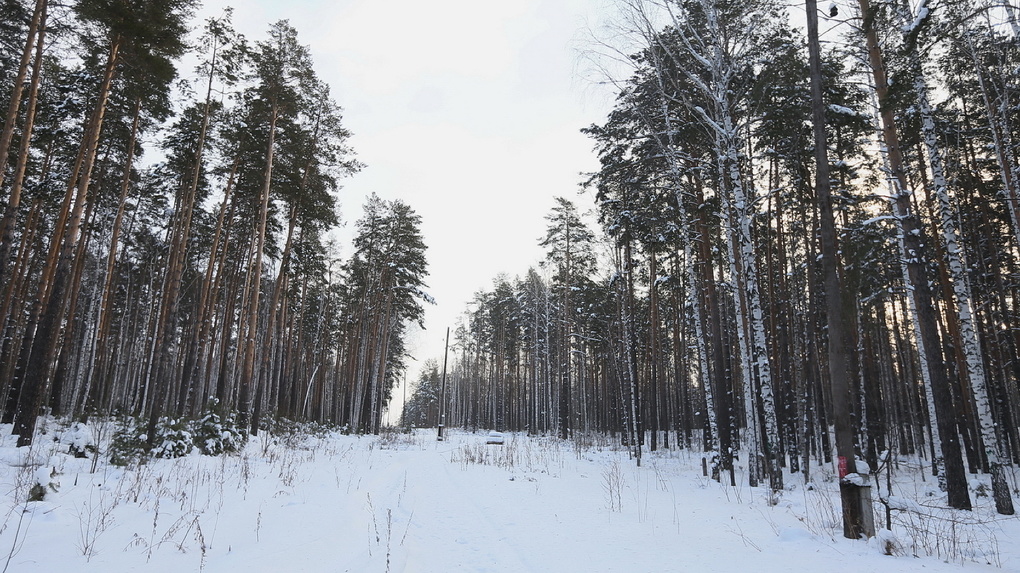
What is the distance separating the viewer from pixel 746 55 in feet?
36.3

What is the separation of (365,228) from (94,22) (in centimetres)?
1515

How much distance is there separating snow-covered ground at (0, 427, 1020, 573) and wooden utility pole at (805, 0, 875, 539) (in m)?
0.36

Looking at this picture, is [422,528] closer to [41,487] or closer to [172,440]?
[41,487]

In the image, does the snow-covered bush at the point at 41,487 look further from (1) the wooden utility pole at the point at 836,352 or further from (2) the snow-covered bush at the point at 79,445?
(1) the wooden utility pole at the point at 836,352

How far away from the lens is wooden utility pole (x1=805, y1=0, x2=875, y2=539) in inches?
216

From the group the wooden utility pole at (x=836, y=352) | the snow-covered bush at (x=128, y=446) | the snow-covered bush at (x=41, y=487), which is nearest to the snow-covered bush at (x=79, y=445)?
the snow-covered bush at (x=128, y=446)

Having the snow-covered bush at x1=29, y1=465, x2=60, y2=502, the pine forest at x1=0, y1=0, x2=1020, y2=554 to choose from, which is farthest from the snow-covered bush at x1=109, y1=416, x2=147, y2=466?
the snow-covered bush at x1=29, y1=465, x2=60, y2=502

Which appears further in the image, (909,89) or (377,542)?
(909,89)

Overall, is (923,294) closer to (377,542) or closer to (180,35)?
(377,542)

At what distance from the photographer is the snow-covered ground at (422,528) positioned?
14.0ft

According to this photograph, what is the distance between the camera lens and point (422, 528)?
577 centimetres

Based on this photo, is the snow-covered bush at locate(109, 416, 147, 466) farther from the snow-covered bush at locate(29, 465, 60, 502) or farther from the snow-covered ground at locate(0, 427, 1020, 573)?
the snow-covered bush at locate(29, 465, 60, 502)

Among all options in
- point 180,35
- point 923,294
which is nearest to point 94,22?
point 180,35

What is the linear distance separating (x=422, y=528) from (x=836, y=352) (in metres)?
5.87
